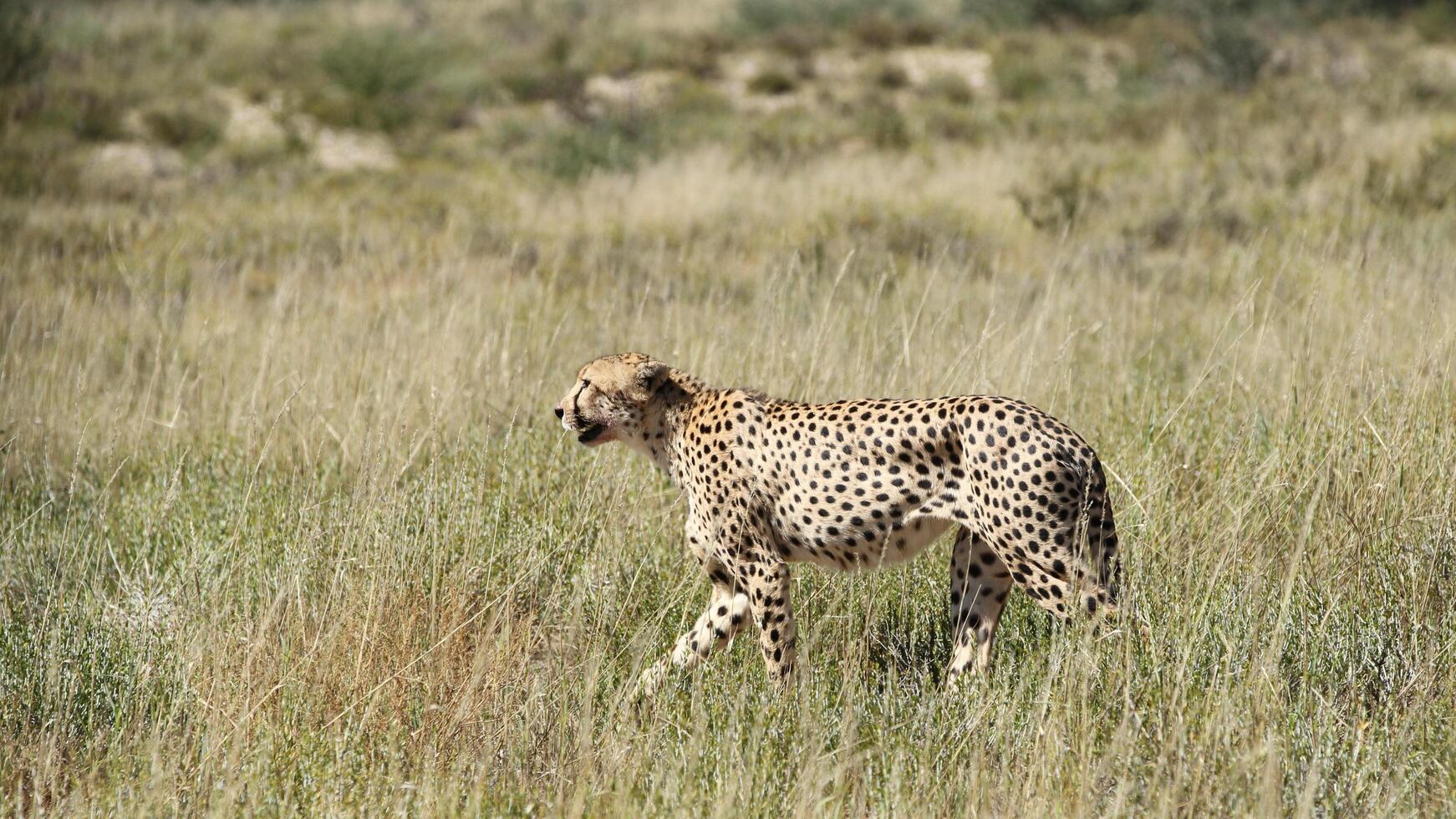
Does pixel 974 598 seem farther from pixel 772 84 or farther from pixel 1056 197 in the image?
pixel 772 84

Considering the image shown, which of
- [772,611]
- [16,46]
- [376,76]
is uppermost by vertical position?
[772,611]

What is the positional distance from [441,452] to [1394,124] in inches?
453

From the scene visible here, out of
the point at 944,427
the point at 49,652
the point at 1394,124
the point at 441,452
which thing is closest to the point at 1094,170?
the point at 1394,124

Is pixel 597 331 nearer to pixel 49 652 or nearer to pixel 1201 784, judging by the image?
pixel 49 652

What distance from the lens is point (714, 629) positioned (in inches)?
144

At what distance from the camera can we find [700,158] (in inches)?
539

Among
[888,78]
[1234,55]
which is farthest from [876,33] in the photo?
[1234,55]

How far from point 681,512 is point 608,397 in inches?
38.2

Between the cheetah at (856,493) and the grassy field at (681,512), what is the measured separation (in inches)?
5.6

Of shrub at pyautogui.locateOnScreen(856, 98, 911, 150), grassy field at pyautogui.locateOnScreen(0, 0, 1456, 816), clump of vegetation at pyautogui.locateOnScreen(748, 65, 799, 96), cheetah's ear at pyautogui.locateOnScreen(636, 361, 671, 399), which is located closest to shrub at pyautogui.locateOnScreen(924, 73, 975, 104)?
clump of vegetation at pyautogui.locateOnScreen(748, 65, 799, 96)

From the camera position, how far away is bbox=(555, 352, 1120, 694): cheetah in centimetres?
317

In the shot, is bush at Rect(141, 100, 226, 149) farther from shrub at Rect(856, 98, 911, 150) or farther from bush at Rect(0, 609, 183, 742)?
bush at Rect(0, 609, 183, 742)

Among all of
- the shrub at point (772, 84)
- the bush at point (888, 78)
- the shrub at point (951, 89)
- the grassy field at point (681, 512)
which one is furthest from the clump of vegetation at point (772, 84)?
the grassy field at point (681, 512)

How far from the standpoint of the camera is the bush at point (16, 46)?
16.7m
